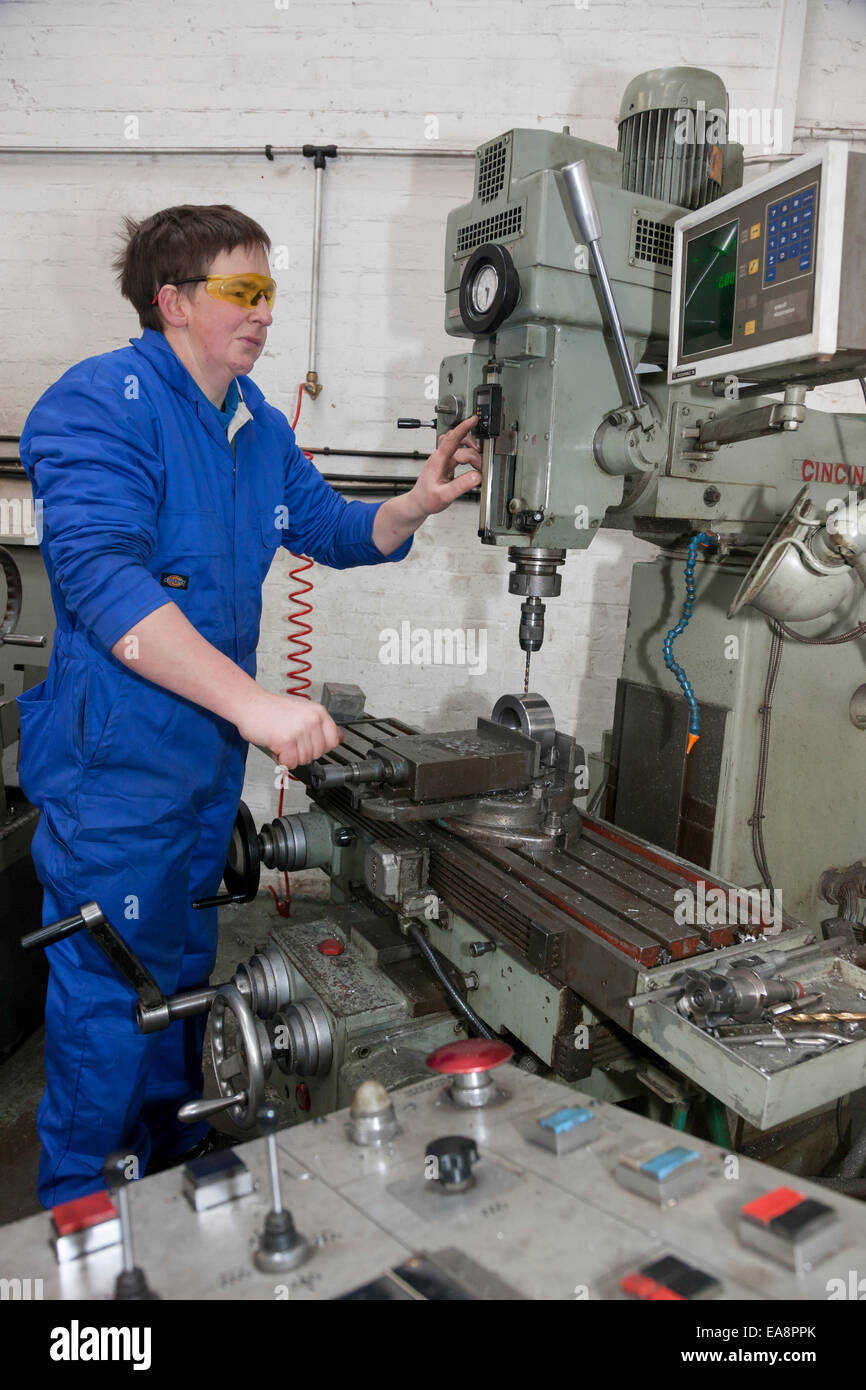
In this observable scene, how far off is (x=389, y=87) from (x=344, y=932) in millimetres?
2326

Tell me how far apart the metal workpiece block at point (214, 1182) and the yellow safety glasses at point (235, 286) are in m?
1.20

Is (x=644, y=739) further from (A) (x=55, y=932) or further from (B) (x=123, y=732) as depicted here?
(A) (x=55, y=932)

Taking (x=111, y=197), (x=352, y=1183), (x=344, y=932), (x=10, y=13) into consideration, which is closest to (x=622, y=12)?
(x=111, y=197)

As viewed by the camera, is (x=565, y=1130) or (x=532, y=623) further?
(x=532, y=623)

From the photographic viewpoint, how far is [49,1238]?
0.59 metres

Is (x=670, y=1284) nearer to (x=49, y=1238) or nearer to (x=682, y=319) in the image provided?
(x=49, y=1238)

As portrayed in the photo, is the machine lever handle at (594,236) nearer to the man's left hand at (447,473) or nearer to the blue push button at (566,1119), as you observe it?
the man's left hand at (447,473)

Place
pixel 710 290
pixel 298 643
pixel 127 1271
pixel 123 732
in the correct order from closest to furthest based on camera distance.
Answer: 1. pixel 127 1271
2. pixel 710 290
3. pixel 123 732
4. pixel 298 643

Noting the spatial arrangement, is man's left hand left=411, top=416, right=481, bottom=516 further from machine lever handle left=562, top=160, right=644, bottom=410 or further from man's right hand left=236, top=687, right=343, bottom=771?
man's right hand left=236, top=687, right=343, bottom=771

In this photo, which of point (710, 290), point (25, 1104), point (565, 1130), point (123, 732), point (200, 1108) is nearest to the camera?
point (565, 1130)

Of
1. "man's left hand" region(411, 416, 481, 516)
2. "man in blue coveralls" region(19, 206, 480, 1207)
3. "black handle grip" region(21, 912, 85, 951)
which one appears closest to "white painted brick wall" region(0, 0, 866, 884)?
"man's left hand" region(411, 416, 481, 516)

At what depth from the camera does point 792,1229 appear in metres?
0.58

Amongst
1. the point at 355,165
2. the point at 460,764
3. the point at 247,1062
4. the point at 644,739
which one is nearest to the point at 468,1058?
the point at 247,1062

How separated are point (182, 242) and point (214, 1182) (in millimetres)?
1299
